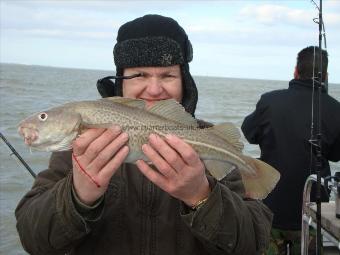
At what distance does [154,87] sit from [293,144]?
11.2 ft

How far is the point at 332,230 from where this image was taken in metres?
4.21

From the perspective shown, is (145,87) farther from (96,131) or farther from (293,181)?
(293,181)

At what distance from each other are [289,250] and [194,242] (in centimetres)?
340

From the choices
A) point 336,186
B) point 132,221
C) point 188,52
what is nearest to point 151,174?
point 132,221

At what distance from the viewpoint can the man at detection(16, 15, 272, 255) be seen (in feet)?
8.34

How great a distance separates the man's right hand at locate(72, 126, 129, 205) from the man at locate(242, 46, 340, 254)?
12.5ft

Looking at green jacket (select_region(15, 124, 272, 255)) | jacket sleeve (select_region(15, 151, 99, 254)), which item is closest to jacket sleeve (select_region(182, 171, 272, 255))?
green jacket (select_region(15, 124, 272, 255))

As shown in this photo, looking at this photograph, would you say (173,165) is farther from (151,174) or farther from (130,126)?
(130,126)

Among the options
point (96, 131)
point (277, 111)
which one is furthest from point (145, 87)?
point (277, 111)

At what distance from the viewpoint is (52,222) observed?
103 inches

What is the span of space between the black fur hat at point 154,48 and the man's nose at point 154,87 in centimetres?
Answer: 13

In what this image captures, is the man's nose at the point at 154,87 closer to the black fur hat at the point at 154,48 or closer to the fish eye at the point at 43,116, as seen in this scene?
the black fur hat at the point at 154,48

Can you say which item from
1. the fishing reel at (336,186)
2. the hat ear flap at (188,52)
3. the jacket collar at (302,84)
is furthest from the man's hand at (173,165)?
the jacket collar at (302,84)

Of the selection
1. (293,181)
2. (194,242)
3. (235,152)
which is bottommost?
(293,181)
